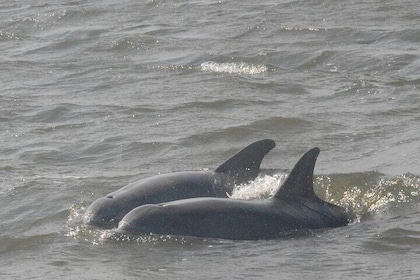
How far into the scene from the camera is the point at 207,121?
1630 cm

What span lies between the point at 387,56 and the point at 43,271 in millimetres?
10717

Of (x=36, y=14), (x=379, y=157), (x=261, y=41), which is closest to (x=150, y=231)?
(x=379, y=157)

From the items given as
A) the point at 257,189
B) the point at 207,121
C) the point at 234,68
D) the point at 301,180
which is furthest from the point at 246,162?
the point at 234,68

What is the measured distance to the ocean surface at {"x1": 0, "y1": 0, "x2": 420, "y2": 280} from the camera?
33.3 ft

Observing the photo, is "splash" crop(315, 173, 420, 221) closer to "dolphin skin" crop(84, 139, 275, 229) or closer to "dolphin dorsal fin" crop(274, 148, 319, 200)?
"dolphin dorsal fin" crop(274, 148, 319, 200)

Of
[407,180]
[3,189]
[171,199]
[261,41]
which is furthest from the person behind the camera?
[261,41]

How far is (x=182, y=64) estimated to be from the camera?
20.6 m

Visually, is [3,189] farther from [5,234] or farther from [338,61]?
[338,61]

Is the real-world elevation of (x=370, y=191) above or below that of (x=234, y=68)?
above

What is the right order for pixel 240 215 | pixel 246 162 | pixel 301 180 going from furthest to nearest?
pixel 246 162
pixel 301 180
pixel 240 215

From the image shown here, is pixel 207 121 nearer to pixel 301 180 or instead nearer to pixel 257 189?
pixel 257 189

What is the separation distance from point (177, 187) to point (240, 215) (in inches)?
43.9

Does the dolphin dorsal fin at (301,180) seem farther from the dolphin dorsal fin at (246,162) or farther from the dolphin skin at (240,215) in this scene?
the dolphin dorsal fin at (246,162)

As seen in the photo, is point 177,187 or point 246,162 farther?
point 246,162
